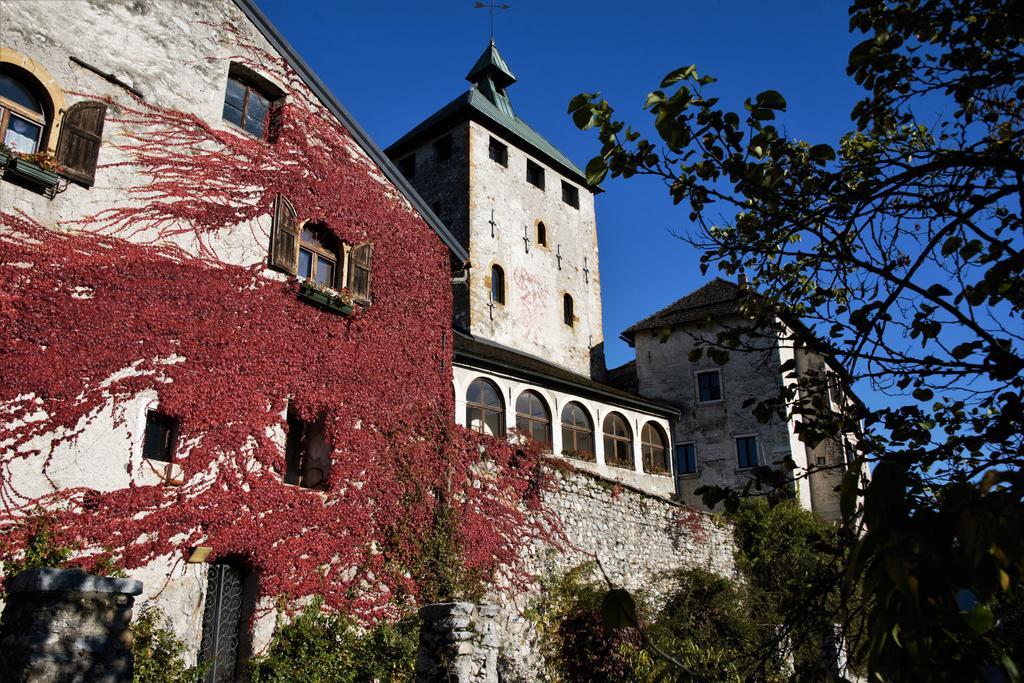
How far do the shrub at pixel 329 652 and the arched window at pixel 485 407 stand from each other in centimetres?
703

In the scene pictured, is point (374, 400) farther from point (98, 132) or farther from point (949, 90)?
point (949, 90)

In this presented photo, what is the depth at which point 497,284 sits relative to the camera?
26766 millimetres

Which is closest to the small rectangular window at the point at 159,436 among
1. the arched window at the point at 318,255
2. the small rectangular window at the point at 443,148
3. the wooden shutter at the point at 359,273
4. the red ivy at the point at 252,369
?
the red ivy at the point at 252,369

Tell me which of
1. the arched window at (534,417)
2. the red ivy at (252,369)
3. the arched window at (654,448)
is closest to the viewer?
the red ivy at (252,369)

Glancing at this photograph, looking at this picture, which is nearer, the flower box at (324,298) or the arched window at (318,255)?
the flower box at (324,298)

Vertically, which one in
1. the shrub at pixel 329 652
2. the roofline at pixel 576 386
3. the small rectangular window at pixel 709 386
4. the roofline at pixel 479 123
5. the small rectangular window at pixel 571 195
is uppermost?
the roofline at pixel 479 123

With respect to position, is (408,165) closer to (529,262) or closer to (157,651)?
(529,262)

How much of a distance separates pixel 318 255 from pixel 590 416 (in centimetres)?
1083

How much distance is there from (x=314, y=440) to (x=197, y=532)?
2.91 m

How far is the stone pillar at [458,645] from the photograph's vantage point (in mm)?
9125

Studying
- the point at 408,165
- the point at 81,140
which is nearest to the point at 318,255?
the point at 81,140

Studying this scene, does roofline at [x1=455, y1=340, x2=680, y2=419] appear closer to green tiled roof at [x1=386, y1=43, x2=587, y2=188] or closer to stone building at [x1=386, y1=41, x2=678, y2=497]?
stone building at [x1=386, y1=41, x2=678, y2=497]

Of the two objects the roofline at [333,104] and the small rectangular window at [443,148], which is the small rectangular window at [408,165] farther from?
the roofline at [333,104]

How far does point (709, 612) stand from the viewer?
58.7 ft
